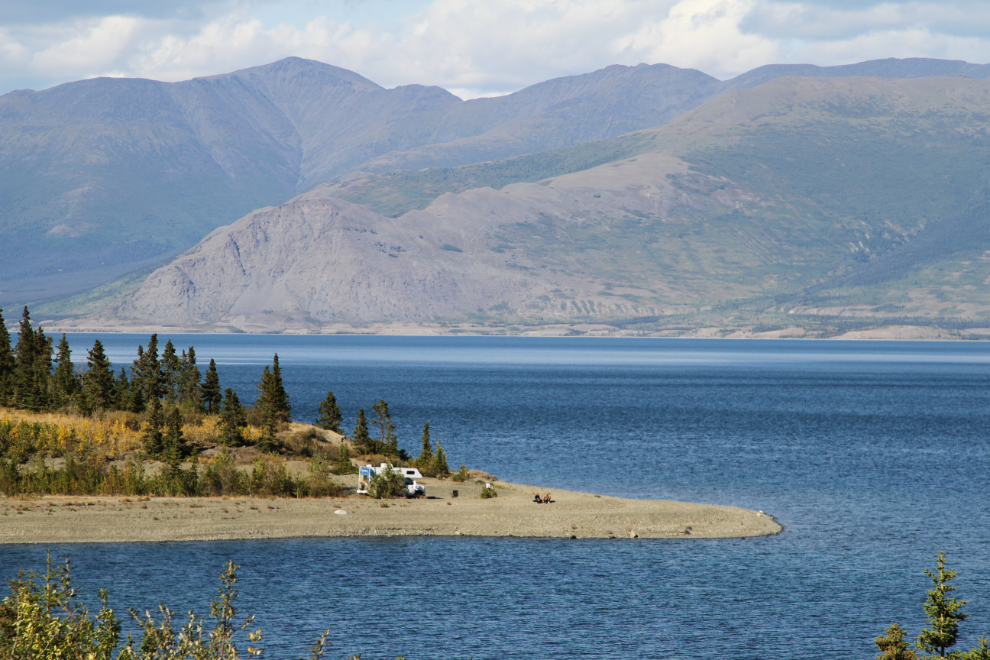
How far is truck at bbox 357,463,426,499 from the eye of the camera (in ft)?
210

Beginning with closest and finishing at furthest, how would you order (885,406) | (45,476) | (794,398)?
(45,476) < (885,406) < (794,398)

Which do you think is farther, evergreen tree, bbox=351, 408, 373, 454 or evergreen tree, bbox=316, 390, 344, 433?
evergreen tree, bbox=316, 390, 344, 433

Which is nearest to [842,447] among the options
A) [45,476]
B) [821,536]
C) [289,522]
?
[821,536]

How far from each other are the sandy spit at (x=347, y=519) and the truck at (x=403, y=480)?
136 centimetres

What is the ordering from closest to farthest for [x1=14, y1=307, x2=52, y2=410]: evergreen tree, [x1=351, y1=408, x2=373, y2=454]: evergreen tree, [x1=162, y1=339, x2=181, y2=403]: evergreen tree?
[x1=351, y1=408, x2=373, y2=454]: evergreen tree → [x1=14, y1=307, x2=52, y2=410]: evergreen tree → [x1=162, y1=339, x2=181, y2=403]: evergreen tree

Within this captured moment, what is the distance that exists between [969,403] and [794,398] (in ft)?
86.0

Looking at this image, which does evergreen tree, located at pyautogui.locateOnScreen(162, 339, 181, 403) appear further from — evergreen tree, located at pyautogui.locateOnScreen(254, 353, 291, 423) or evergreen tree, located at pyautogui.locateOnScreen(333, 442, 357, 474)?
evergreen tree, located at pyautogui.locateOnScreen(333, 442, 357, 474)

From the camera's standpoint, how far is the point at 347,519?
56688mm

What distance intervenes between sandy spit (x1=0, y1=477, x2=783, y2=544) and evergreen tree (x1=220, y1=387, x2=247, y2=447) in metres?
11.1

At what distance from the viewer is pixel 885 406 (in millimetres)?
156625

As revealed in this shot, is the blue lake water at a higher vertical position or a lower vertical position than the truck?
lower

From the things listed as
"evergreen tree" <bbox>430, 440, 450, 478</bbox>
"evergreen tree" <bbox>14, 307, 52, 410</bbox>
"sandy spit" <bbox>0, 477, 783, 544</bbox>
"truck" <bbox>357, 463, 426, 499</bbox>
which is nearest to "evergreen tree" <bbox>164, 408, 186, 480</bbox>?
"sandy spit" <bbox>0, 477, 783, 544</bbox>

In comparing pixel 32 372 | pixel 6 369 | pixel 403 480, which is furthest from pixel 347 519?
pixel 6 369

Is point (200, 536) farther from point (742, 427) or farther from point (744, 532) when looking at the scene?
point (742, 427)
